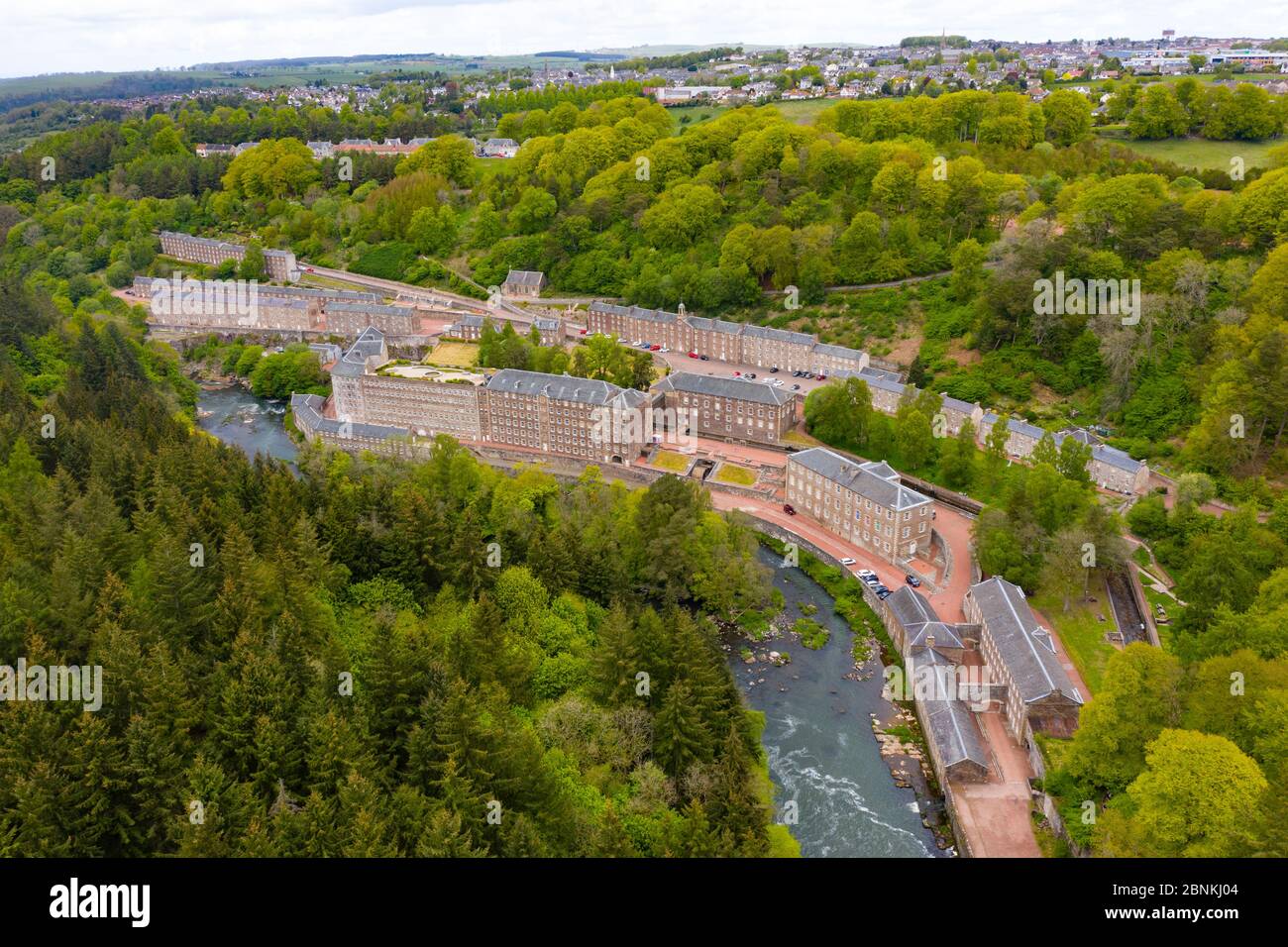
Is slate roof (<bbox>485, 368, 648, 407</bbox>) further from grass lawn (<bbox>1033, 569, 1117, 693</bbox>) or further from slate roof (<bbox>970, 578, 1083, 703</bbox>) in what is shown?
grass lawn (<bbox>1033, 569, 1117, 693</bbox>)

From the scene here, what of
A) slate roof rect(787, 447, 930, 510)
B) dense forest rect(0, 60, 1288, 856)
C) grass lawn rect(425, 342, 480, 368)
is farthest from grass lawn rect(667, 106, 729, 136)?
slate roof rect(787, 447, 930, 510)

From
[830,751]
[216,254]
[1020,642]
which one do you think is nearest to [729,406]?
Answer: [1020,642]

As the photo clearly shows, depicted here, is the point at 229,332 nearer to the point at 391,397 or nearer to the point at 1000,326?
the point at 391,397

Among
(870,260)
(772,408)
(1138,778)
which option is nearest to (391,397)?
(772,408)

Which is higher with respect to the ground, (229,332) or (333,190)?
(333,190)

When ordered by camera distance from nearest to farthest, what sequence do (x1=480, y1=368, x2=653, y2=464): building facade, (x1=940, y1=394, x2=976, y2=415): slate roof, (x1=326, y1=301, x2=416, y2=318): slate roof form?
(x1=940, y1=394, x2=976, y2=415): slate roof < (x1=480, y1=368, x2=653, y2=464): building facade < (x1=326, y1=301, x2=416, y2=318): slate roof

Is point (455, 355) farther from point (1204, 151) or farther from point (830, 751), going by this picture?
point (1204, 151)
